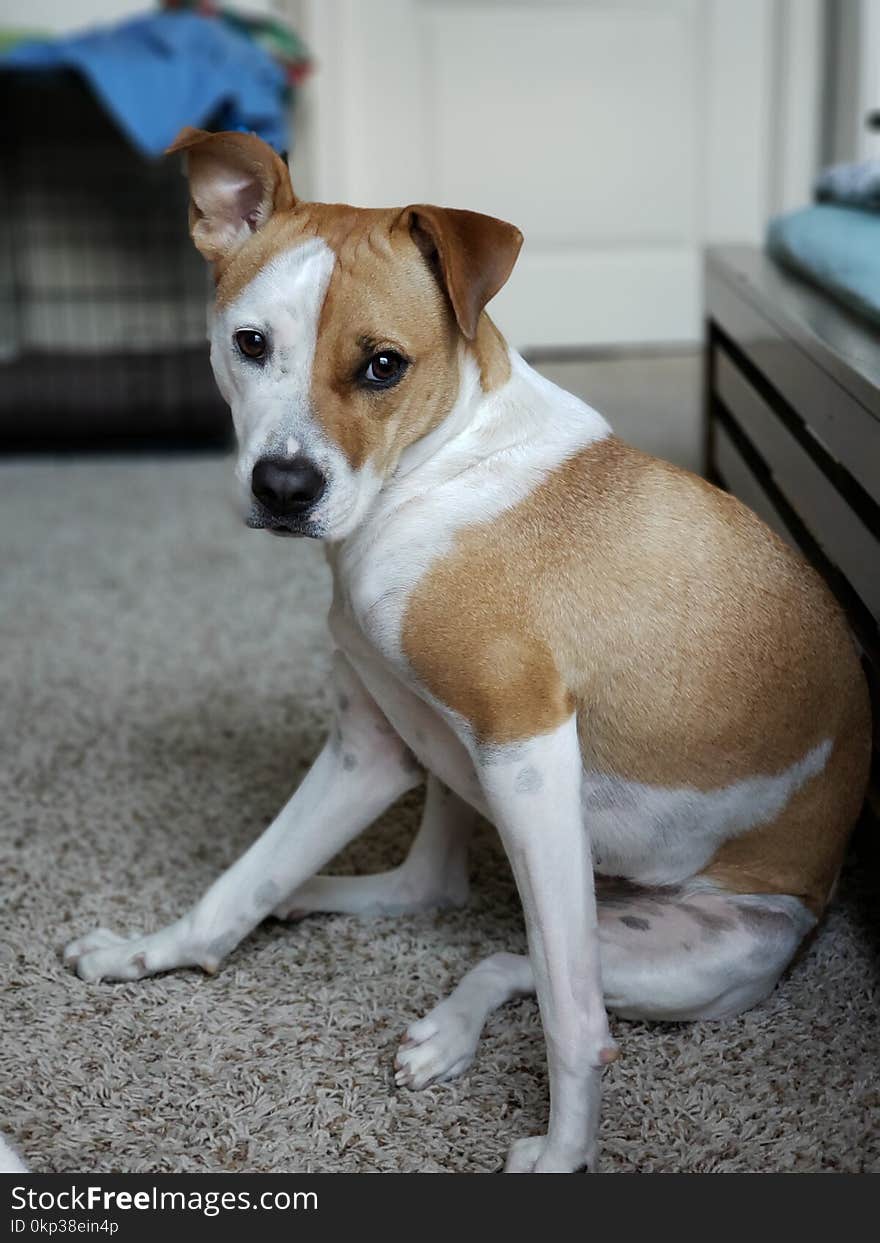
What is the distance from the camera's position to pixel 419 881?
142cm

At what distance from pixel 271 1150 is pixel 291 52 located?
330 cm

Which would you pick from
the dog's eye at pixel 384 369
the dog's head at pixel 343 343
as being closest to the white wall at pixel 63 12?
the dog's head at pixel 343 343

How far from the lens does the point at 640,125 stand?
4.35 metres

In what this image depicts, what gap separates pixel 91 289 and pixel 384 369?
10.6 ft

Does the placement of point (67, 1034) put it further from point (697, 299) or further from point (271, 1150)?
point (697, 299)

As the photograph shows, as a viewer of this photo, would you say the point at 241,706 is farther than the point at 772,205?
No

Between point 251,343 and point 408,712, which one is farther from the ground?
point 251,343

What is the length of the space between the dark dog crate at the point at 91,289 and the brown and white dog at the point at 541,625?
92.3 inches

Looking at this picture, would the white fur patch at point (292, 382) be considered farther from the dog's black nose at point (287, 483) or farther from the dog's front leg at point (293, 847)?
the dog's front leg at point (293, 847)

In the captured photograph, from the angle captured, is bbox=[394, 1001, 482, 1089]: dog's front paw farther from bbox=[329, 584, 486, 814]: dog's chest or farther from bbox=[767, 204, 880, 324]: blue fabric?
bbox=[767, 204, 880, 324]: blue fabric

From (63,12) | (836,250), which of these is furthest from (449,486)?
(63,12)

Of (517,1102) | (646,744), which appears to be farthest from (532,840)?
(517,1102)

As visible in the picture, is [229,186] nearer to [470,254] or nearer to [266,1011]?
[470,254]
